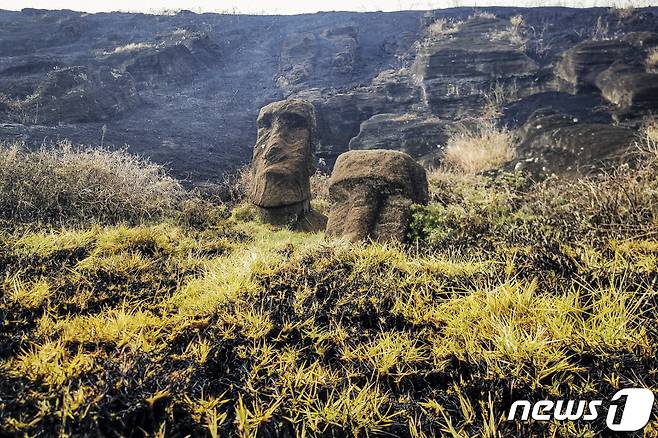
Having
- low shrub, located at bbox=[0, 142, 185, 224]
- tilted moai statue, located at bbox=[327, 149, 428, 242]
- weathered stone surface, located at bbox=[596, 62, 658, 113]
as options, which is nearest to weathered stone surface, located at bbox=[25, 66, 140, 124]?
low shrub, located at bbox=[0, 142, 185, 224]

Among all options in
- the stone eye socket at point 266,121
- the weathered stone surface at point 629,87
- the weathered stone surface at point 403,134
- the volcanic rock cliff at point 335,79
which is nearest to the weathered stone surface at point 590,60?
the volcanic rock cliff at point 335,79

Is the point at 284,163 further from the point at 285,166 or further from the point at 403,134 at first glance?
the point at 403,134

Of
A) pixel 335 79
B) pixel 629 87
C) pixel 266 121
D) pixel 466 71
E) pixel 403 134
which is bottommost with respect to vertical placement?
pixel 403 134

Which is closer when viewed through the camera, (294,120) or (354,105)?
(294,120)

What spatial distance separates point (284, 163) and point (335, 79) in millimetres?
14430

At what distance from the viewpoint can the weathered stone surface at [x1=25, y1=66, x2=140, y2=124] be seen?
1302 cm

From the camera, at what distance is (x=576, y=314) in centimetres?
195

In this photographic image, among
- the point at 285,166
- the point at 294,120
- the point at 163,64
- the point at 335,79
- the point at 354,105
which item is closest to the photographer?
the point at 285,166

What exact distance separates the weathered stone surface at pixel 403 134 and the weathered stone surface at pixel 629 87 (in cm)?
484

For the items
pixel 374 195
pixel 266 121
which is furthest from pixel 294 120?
pixel 374 195

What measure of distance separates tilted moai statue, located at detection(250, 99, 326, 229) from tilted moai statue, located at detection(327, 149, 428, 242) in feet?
6.54

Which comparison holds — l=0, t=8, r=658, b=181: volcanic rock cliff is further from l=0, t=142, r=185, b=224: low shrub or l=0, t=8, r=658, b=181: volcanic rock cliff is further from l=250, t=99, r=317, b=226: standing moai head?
l=0, t=142, r=185, b=224: low shrub

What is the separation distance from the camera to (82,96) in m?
14.0

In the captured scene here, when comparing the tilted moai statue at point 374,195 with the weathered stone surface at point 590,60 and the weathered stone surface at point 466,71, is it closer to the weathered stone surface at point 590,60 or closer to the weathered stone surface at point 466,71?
the weathered stone surface at point 466,71
